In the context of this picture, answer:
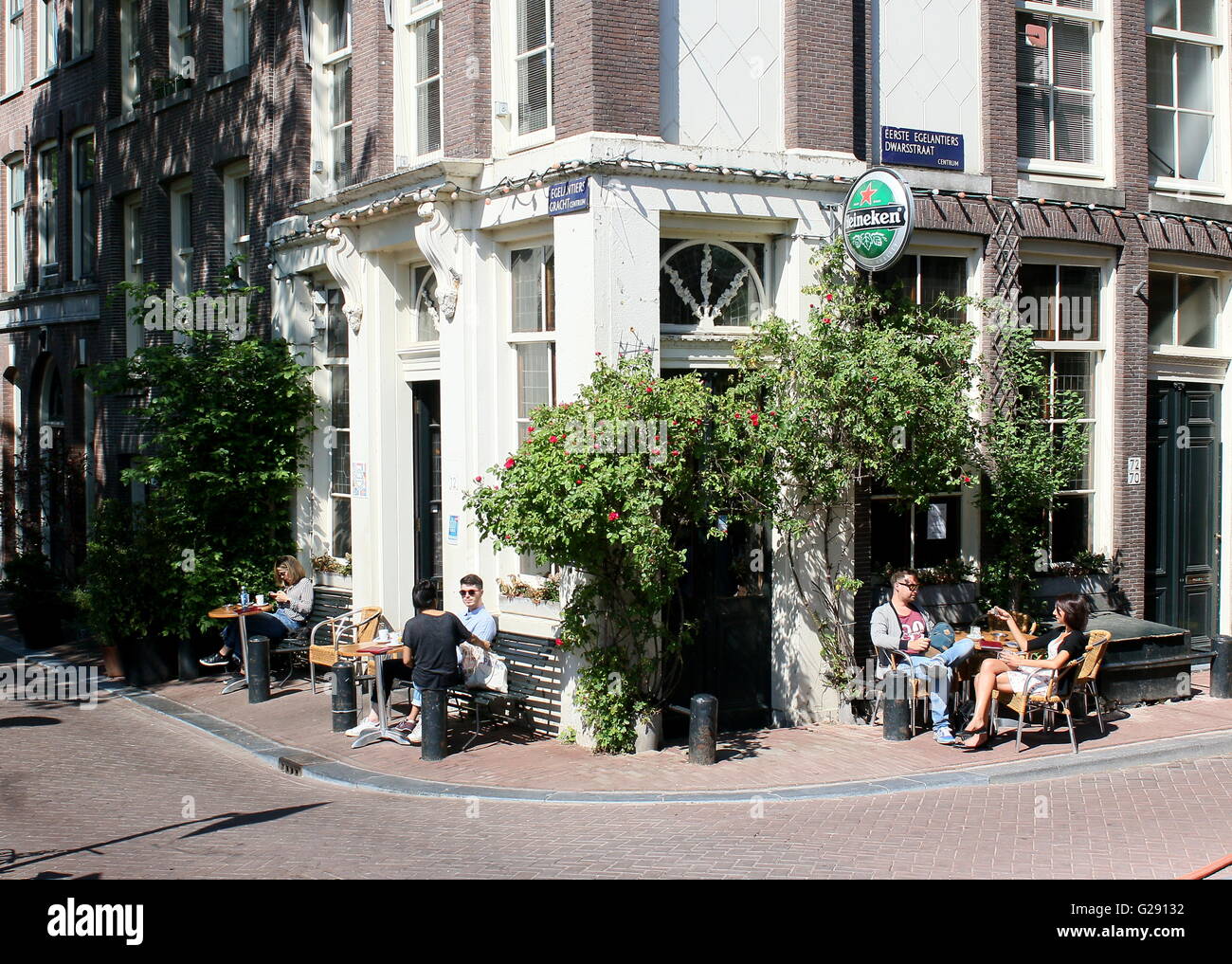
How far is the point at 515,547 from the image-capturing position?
10.6m

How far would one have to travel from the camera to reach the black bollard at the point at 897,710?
11.3m

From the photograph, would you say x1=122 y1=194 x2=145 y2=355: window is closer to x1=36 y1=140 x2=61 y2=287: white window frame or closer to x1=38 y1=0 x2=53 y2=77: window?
x1=36 y1=140 x2=61 y2=287: white window frame

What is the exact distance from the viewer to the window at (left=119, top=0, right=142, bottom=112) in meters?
20.1

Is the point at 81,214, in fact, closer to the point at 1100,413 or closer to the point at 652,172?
the point at 652,172

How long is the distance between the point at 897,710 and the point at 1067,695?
140 centimetres

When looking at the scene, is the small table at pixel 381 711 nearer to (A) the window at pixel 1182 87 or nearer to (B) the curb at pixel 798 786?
(B) the curb at pixel 798 786

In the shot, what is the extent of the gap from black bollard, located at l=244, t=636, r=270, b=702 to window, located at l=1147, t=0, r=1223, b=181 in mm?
10956

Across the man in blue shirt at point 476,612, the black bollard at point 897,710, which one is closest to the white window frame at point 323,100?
the man in blue shirt at point 476,612

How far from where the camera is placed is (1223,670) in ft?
42.9

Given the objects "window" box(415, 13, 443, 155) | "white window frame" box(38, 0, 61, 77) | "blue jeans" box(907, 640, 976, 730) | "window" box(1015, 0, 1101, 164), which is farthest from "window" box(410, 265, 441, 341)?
"white window frame" box(38, 0, 61, 77)

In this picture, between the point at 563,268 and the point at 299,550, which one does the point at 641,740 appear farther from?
the point at 299,550

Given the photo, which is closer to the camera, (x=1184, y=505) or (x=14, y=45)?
(x=1184, y=505)

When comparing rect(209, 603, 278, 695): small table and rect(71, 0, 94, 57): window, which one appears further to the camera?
rect(71, 0, 94, 57): window

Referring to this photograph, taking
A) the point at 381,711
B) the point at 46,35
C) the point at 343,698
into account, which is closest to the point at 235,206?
the point at 343,698
